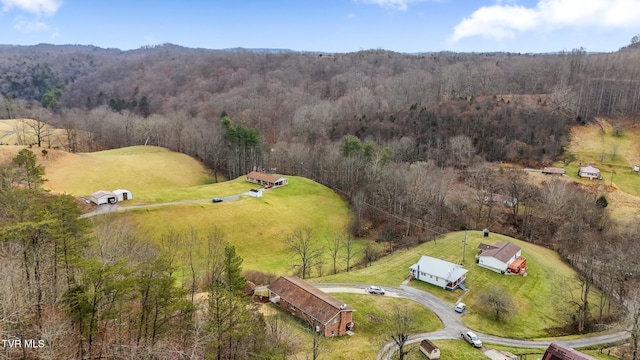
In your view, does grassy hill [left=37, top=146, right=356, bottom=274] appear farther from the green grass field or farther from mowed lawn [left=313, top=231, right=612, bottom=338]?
mowed lawn [left=313, top=231, right=612, bottom=338]

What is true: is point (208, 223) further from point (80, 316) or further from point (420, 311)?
point (80, 316)

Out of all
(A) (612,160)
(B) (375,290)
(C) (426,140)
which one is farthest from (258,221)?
(A) (612,160)

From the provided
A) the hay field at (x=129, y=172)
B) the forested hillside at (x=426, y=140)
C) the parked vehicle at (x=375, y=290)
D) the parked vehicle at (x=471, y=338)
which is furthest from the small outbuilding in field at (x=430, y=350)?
the hay field at (x=129, y=172)

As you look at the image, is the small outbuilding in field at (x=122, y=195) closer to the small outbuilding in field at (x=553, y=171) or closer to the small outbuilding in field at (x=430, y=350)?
the small outbuilding in field at (x=430, y=350)

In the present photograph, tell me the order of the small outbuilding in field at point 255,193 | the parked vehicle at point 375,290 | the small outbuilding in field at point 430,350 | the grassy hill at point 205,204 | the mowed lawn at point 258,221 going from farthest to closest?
the small outbuilding in field at point 255,193
the grassy hill at point 205,204
the mowed lawn at point 258,221
the parked vehicle at point 375,290
the small outbuilding in field at point 430,350

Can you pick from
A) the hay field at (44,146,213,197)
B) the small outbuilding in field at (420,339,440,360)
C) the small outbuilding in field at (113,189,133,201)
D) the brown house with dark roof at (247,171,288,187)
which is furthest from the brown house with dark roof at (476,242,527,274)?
the small outbuilding in field at (113,189,133,201)

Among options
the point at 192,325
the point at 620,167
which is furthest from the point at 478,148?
the point at 192,325
